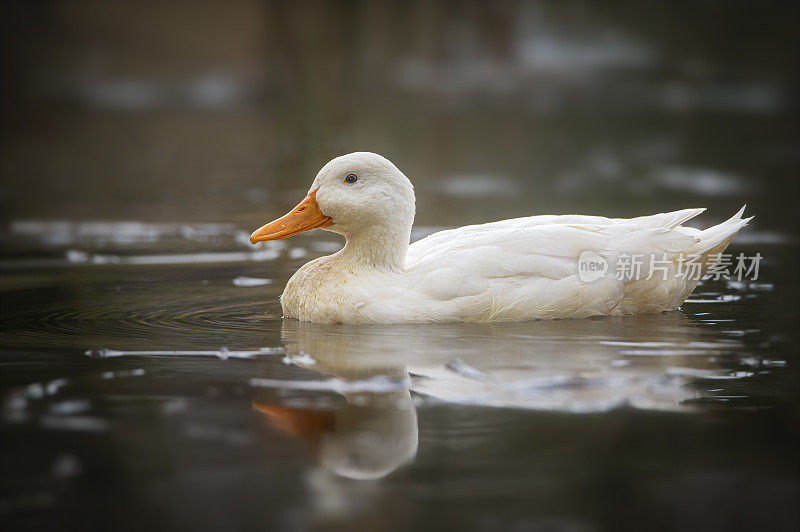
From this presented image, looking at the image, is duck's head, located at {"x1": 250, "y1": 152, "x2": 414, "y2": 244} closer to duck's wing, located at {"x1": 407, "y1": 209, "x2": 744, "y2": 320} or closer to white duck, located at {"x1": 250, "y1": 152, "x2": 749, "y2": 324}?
white duck, located at {"x1": 250, "y1": 152, "x2": 749, "y2": 324}

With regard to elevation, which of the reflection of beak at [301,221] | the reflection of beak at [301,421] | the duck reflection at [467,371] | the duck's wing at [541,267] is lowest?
the reflection of beak at [301,421]

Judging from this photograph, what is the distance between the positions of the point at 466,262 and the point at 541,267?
0.47 metres

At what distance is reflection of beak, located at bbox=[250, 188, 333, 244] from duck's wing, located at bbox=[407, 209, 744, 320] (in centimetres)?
66

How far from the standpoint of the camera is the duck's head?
22.0 feet

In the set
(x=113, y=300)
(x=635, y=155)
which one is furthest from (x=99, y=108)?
(x=113, y=300)

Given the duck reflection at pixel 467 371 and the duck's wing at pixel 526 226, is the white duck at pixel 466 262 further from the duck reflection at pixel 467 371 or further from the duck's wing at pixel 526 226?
the duck reflection at pixel 467 371

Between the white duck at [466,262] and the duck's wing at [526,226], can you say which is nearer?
Result: the white duck at [466,262]

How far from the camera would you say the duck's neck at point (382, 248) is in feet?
22.0

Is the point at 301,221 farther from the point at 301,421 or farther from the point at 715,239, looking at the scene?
the point at 715,239

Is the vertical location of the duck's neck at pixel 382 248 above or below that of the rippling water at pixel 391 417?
above

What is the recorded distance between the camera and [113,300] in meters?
7.39

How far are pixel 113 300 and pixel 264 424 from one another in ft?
10.3

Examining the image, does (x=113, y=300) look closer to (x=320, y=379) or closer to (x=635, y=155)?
(x=320, y=379)

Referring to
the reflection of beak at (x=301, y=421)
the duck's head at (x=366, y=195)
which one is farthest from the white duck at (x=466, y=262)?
the reflection of beak at (x=301, y=421)
